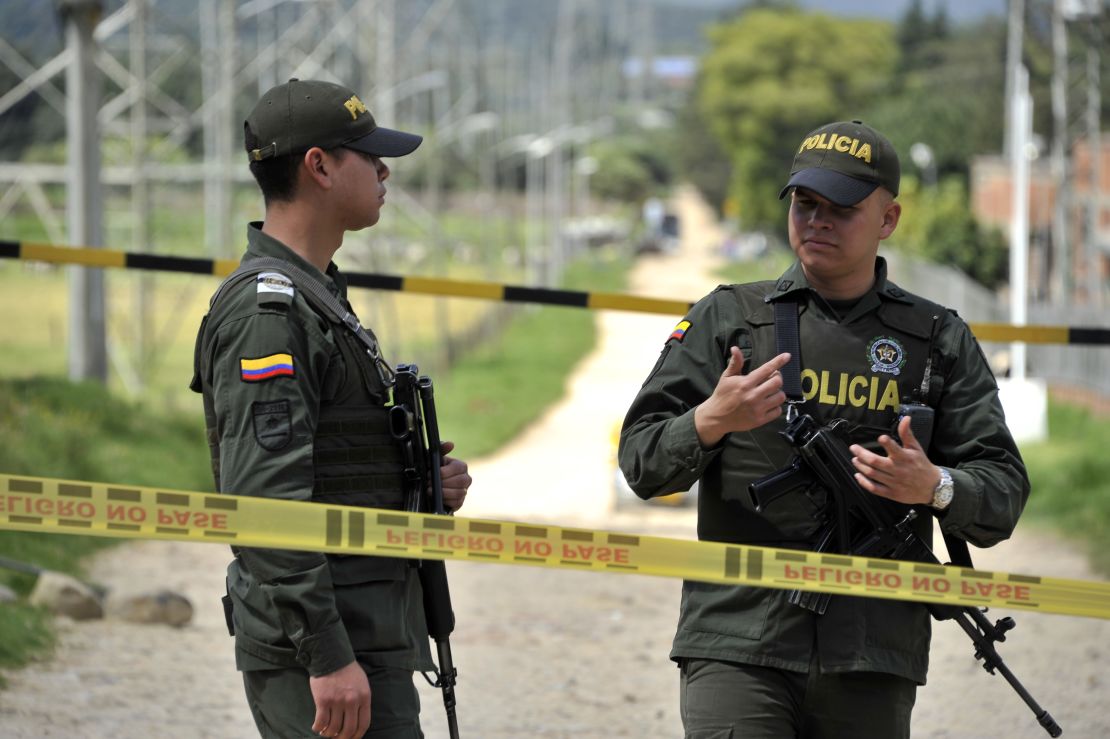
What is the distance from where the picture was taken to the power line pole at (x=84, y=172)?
15.5m

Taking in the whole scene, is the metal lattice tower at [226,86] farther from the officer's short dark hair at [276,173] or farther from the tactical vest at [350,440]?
the tactical vest at [350,440]

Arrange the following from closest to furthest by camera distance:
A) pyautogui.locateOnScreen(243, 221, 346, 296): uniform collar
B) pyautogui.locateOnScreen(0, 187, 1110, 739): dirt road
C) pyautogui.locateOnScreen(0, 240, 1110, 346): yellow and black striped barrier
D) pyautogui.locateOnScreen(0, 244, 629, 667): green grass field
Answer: pyautogui.locateOnScreen(243, 221, 346, 296): uniform collar → pyautogui.locateOnScreen(0, 240, 1110, 346): yellow and black striped barrier → pyautogui.locateOnScreen(0, 187, 1110, 739): dirt road → pyautogui.locateOnScreen(0, 244, 629, 667): green grass field

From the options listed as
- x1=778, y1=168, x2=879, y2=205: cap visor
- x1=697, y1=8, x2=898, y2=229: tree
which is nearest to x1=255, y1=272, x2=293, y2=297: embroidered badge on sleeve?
x1=778, y1=168, x2=879, y2=205: cap visor

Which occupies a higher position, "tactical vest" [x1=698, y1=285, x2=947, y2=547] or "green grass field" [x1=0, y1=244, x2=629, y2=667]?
"green grass field" [x1=0, y1=244, x2=629, y2=667]

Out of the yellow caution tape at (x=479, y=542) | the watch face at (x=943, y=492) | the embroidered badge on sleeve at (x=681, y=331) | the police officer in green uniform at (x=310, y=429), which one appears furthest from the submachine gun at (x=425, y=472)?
the watch face at (x=943, y=492)

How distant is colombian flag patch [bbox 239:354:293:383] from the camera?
10.3 feet

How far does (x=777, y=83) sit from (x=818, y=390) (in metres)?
89.9

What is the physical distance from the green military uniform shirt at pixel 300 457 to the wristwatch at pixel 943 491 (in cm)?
106

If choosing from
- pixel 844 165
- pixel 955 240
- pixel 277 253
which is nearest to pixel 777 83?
pixel 955 240

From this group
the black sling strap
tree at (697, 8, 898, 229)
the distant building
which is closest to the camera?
the black sling strap

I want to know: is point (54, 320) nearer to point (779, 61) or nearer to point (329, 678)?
point (329, 678)

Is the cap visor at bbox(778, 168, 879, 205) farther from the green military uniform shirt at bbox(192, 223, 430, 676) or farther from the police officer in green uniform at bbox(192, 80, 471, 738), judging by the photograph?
the green military uniform shirt at bbox(192, 223, 430, 676)

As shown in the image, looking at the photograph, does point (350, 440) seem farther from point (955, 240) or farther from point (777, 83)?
point (777, 83)

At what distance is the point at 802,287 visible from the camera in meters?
3.61
